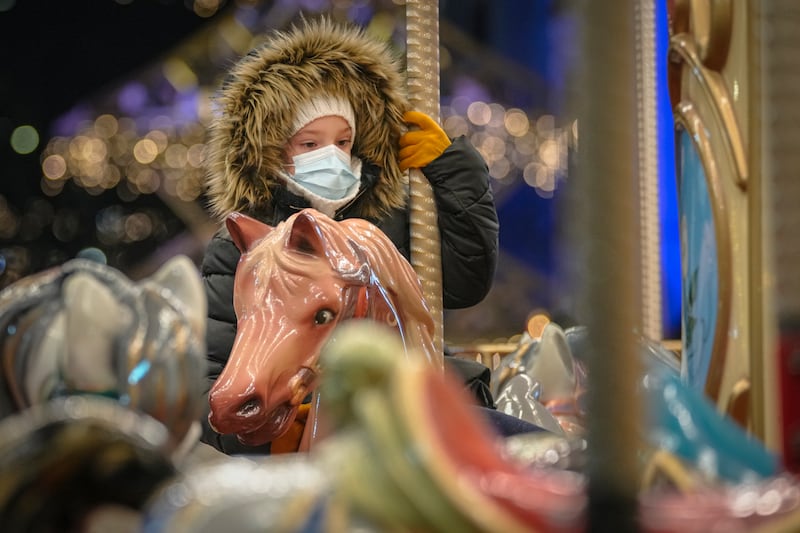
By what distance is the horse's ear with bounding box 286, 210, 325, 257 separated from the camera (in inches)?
51.3

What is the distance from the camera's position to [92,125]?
496 centimetres

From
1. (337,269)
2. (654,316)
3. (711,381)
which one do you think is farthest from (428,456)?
(654,316)

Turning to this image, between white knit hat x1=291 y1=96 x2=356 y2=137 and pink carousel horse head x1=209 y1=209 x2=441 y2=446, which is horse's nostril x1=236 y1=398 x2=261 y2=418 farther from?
white knit hat x1=291 y1=96 x2=356 y2=137

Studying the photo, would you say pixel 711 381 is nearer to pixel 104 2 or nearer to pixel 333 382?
pixel 333 382

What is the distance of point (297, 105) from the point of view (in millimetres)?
2041

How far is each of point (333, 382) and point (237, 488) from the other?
0.07m

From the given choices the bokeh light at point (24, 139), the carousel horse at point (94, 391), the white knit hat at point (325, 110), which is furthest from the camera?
the bokeh light at point (24, 139)

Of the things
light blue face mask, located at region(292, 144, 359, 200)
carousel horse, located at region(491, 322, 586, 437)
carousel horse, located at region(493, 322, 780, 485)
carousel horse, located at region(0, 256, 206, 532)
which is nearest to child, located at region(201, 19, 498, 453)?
light blue face mask, located at region(292, 144, 359, 200)

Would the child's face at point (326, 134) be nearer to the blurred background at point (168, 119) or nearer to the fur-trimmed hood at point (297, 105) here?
the fur-trimmed hood at point (297, 105)

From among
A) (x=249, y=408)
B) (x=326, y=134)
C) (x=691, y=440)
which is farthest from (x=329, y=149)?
(x=691, y=440)

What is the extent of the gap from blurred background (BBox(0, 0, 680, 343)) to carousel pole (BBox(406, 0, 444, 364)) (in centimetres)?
284

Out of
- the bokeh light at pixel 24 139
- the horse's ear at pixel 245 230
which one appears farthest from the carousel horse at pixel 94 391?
the bokeh light at pixel 24 139

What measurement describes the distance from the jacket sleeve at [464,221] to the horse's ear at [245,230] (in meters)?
0.68

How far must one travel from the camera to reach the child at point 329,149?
2.02 m
